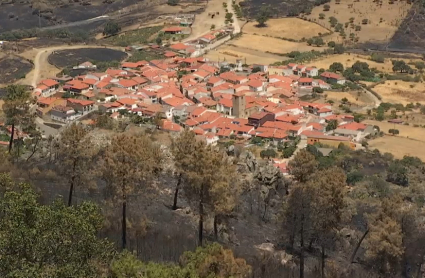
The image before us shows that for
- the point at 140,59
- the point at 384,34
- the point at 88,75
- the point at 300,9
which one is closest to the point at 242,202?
the point at 88,75

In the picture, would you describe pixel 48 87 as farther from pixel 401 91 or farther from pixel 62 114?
pixel 401 91


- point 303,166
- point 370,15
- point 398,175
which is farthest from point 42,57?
point 303,166

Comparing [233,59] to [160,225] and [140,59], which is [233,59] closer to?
[140,59]

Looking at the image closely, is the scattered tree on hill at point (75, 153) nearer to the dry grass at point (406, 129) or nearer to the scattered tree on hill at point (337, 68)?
the dry grass at point (406, 129)

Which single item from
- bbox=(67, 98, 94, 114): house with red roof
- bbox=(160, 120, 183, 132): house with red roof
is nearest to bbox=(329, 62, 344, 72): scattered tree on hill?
bbox=(160, 120, 183, 132): house with red roof

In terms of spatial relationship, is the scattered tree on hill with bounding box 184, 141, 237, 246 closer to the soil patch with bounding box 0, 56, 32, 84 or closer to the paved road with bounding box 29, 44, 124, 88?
the paved road with bounding box 29, 44, 124, 88

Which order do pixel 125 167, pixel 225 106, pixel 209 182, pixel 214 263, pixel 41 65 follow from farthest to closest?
pixel 41 65
pixel 225 106
pixel 209 182
pixel 125 167
pixel 214 263
